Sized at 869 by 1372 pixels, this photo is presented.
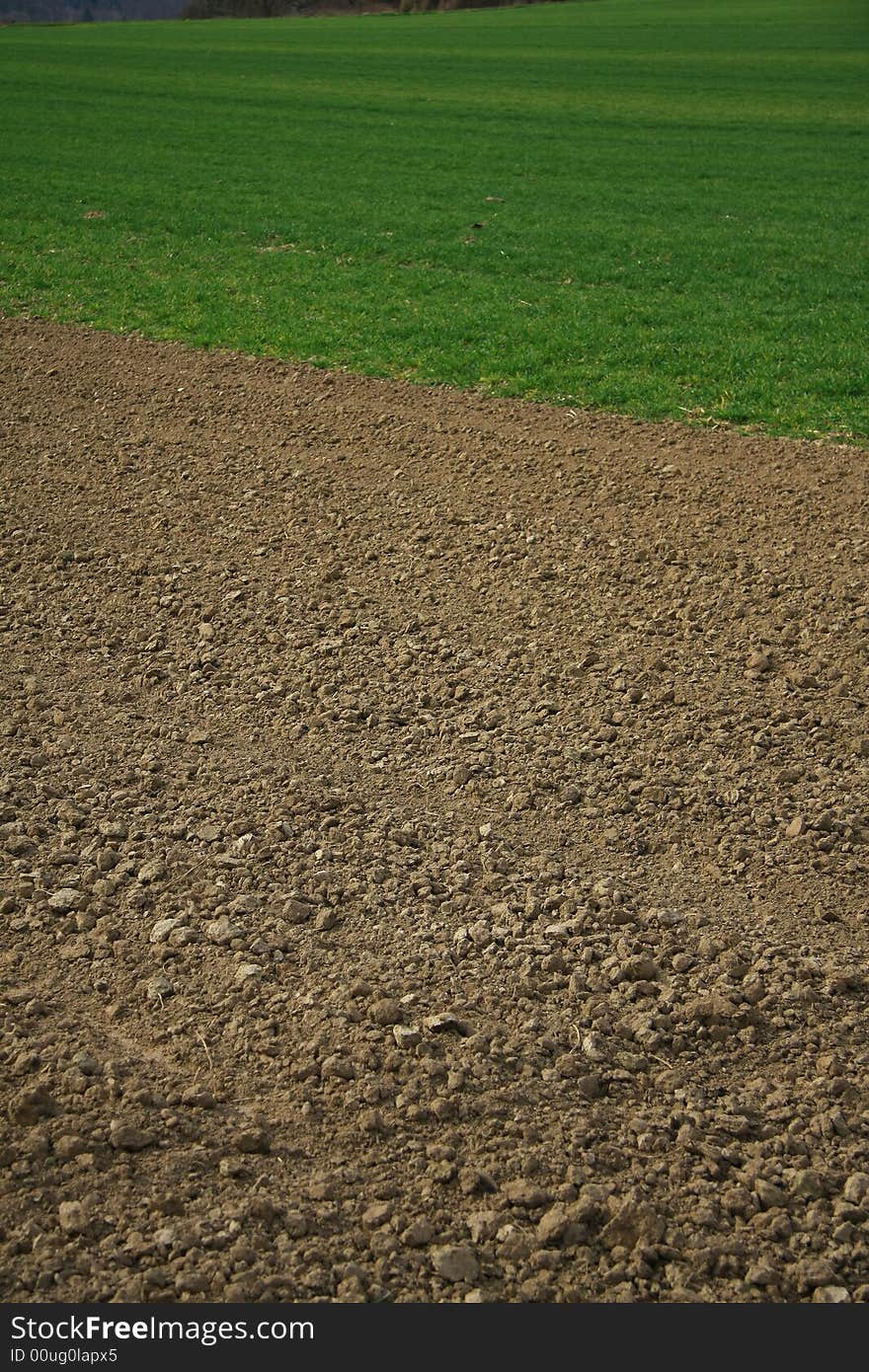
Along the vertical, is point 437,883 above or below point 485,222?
below

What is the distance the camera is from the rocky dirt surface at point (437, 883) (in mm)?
3254

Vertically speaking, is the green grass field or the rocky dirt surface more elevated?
the green grass field

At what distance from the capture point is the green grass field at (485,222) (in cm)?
1092

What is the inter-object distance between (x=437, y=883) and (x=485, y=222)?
48.7 feet

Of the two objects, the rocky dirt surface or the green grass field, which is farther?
the green grass field

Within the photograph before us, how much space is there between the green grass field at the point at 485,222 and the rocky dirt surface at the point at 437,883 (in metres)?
3.19

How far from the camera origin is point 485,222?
17.3 metres

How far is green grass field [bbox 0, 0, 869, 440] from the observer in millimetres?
10922

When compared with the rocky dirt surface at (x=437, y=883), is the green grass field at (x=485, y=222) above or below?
above

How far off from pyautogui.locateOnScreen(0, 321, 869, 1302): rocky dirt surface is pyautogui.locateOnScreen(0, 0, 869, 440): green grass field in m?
3.19

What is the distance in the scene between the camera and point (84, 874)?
4.61m

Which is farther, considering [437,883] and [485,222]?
[485,222]

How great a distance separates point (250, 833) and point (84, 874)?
672mm

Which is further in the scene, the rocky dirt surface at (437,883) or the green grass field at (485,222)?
the green grass field at (485,222)
